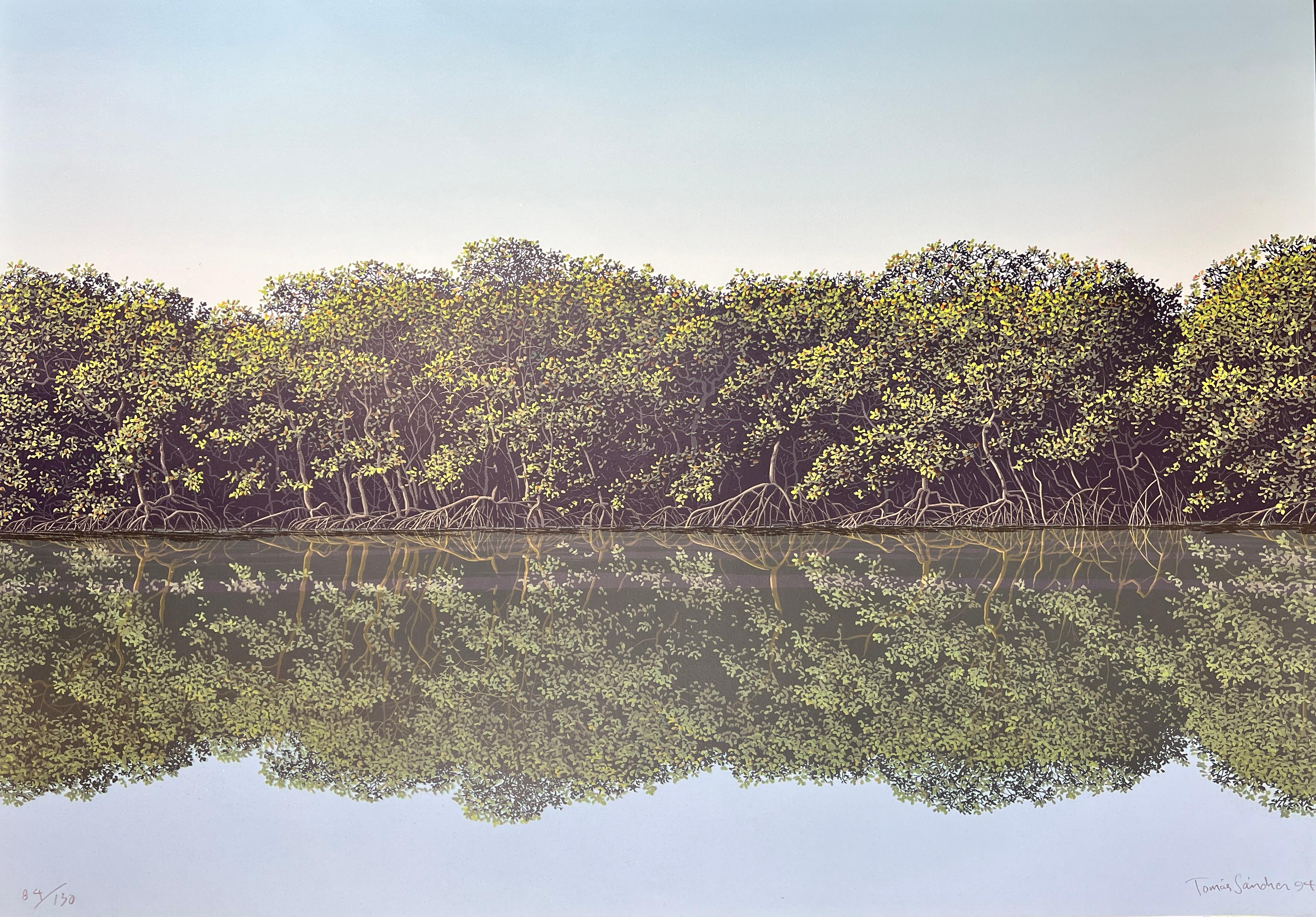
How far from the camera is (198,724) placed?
315 centimetres

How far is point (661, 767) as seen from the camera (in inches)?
122

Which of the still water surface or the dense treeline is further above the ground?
the dense treeline

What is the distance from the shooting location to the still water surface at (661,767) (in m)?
3.00

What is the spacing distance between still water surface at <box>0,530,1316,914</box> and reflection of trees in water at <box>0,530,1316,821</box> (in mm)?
13

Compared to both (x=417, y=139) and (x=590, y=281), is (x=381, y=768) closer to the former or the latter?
(x=590, y=281)

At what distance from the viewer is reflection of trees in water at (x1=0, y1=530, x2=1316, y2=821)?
3.08 m

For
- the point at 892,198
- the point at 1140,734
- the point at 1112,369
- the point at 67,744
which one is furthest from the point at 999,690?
the point at 67,744

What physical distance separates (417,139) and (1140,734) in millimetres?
3741
